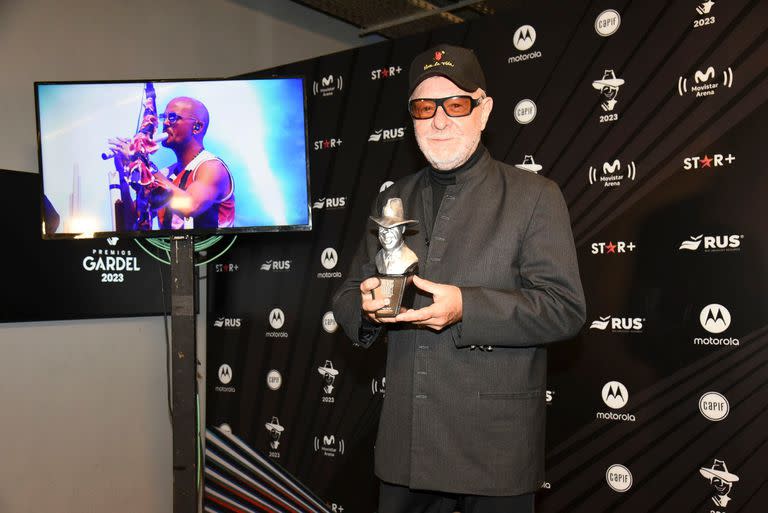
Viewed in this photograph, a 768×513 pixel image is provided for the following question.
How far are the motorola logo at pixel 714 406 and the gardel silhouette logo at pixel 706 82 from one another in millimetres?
1122

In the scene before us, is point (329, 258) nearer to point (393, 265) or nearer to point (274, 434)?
point (274, 434)

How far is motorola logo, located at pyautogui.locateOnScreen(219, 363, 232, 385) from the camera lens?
4.20 meters

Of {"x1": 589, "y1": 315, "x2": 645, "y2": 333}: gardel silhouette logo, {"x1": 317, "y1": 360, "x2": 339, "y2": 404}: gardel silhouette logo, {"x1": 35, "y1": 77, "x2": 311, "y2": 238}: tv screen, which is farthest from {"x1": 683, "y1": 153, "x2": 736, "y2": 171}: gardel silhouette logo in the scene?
{"x1": 317, "y1": 360, "x2": 339, "y2": 404}: gardel silhouette logo

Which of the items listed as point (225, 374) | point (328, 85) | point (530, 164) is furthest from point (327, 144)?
point (225, 374)

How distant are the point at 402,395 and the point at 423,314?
0.31 meters

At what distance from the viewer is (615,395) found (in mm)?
2865

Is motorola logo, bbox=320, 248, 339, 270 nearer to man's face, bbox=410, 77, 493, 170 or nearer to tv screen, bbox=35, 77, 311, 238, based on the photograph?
tv screen, bbox=35, 77, 311, 238

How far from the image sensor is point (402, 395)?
6.09 feet

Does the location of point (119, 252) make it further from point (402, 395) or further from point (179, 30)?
point (402, 395)

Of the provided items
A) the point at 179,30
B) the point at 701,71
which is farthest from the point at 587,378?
the point at 179,30

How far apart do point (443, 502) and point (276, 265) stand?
7.77ft

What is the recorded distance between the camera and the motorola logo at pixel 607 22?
2939 mm

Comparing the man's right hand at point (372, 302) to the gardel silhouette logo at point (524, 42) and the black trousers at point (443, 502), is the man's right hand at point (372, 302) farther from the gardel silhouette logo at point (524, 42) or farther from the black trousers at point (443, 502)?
the gardel silhouette logo at point (524, 42)

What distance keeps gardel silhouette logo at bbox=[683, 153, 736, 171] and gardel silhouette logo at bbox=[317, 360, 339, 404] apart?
1.98 metres
